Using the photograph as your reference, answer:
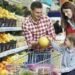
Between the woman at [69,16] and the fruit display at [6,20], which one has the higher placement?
the woman at [69,16]

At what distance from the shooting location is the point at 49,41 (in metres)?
3.80

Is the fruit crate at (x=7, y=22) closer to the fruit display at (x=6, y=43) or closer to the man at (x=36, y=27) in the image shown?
the fruit display at (x=6, y=43)

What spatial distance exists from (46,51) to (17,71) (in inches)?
31.9

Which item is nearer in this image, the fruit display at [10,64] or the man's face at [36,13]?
the fruit display at [10,64]

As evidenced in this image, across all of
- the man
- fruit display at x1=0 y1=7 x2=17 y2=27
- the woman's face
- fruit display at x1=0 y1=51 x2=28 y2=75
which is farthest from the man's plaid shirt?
fruit display at x1=0 y1=7 x2=17 y2=27

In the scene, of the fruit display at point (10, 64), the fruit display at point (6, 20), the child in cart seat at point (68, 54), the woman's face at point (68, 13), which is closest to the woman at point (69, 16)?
the woman's face at point (68, 13)

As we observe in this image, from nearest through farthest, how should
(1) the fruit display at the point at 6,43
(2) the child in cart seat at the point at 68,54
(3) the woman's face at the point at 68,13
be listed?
(2) the child in cart seat at the point at 68,54 < (3) the woman's face at the point at 68,13 < (1) the fruit display at the point at 6,43

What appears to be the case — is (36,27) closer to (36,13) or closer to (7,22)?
(36,13)

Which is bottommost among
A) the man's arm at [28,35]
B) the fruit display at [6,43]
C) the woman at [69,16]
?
the fruit display at [6,43]

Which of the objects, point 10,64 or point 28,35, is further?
point 28,35

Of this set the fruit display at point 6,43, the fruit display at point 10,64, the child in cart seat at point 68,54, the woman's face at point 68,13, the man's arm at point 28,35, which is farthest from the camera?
the fruit display at point 6,43

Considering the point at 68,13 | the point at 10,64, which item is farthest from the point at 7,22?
the point at 10,64

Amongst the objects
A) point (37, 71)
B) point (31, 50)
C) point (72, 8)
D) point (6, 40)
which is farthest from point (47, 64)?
point (6, 40)

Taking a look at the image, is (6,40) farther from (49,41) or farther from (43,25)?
(49,41)
